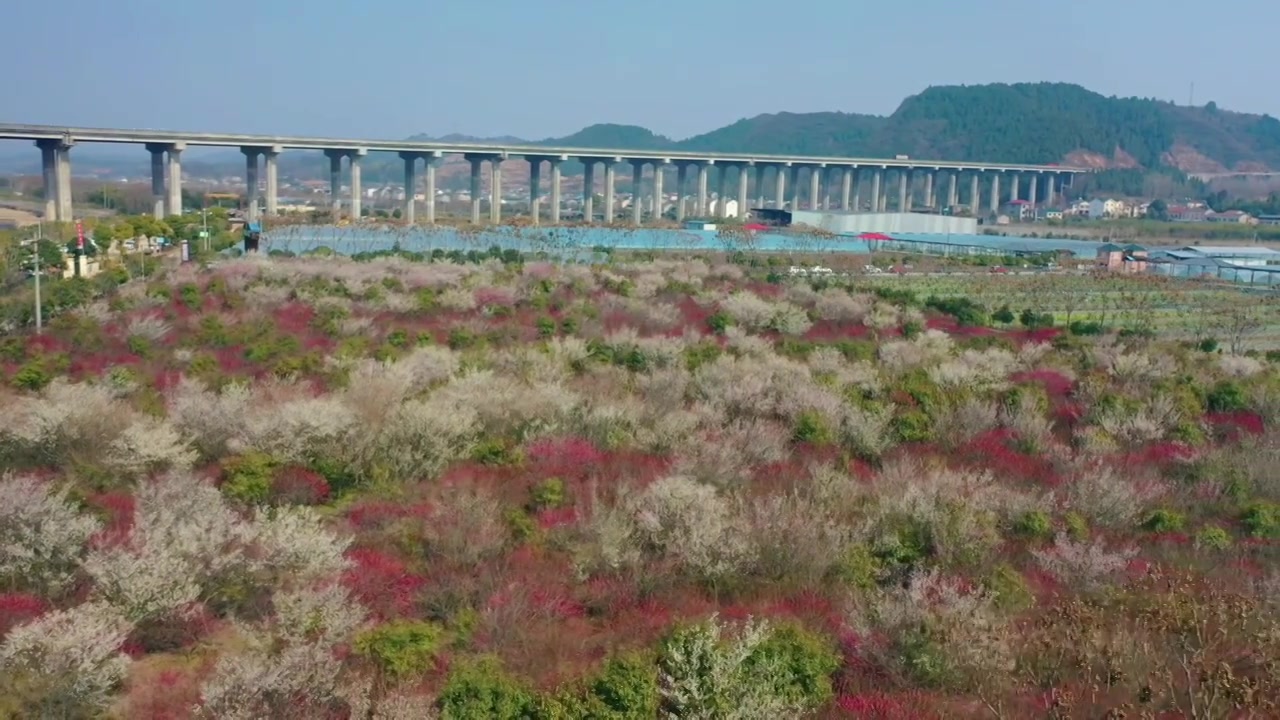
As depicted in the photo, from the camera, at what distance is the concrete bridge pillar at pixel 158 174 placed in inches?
2242

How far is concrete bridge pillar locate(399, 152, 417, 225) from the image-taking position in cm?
6649

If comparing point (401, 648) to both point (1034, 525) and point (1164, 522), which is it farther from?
point (1164, 522)

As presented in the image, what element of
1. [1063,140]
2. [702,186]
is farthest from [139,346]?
[1063,140]

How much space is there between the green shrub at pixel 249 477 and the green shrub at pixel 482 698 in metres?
5.20

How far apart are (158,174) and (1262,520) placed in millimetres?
56542

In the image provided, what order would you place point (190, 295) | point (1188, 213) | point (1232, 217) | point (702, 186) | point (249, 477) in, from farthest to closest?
point (1188, 213), point (1232, 217), point (702, 186), point (190, 295), point (249, 477)

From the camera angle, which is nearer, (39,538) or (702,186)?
(39,538)

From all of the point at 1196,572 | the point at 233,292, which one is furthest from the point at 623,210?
the point at 1196,572

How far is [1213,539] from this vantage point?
40.9ft

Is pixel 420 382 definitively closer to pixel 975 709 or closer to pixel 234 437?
pixel 234 437

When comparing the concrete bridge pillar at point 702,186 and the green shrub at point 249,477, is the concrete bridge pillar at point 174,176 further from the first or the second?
the green shrub at point 249,477

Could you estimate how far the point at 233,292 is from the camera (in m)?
29.6

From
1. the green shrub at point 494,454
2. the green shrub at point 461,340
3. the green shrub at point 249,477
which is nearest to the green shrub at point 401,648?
the green shrub at point 249,477

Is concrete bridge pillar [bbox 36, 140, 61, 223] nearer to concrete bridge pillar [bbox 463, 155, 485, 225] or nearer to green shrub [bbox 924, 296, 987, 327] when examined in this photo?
concrete bridge pillar [bbox 463, 155, 485, 225]
